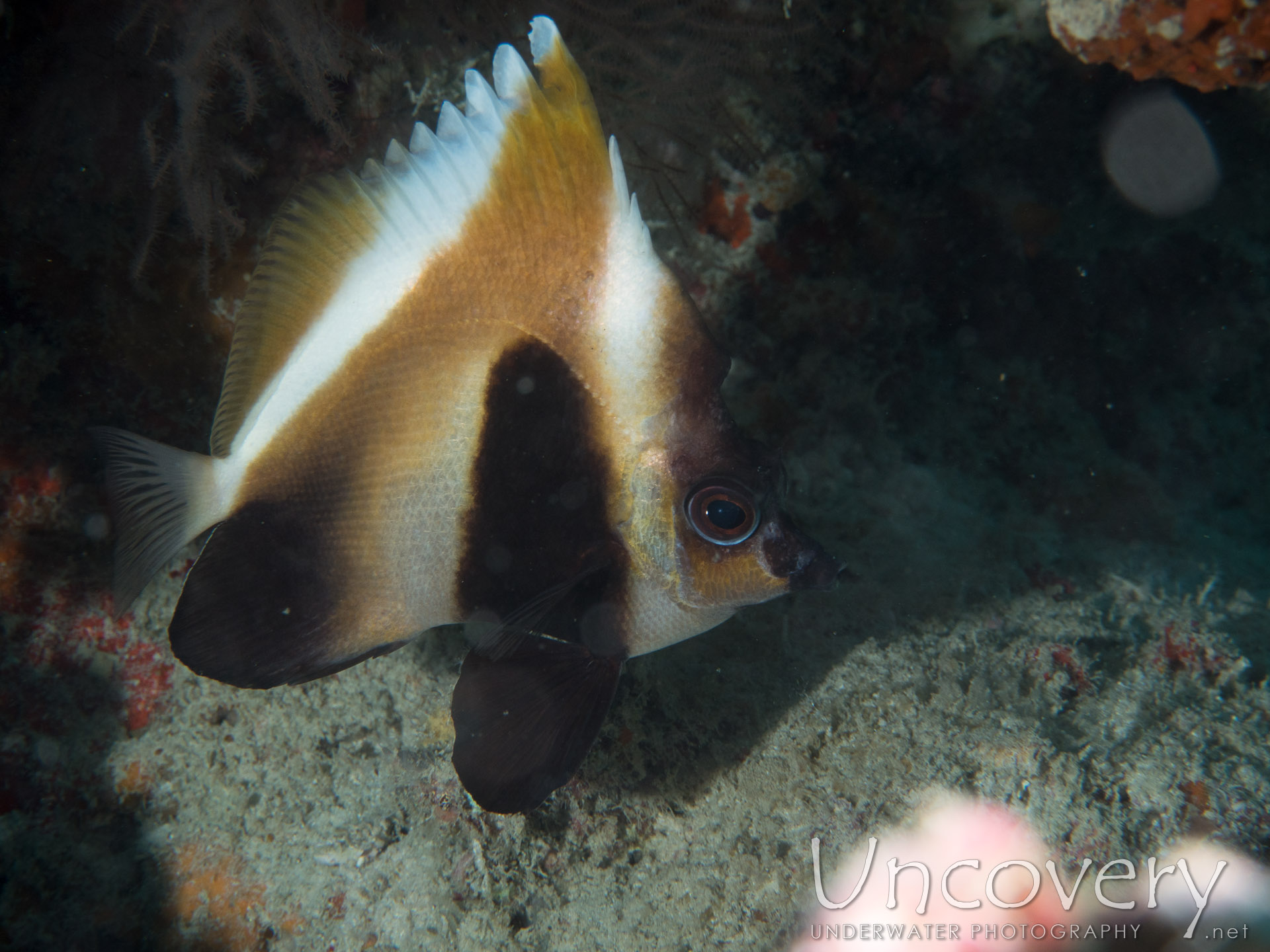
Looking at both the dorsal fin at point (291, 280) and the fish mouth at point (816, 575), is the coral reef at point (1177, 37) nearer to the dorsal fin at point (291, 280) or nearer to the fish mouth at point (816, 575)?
the fish mouth at point (816, 575)

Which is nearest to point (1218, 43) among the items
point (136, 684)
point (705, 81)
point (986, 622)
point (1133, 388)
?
point (705, 81)

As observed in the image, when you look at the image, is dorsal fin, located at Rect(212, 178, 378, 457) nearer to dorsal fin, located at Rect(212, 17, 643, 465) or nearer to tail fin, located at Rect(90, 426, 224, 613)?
dorsal fin, located at Rect(212, 17, 643, 465)

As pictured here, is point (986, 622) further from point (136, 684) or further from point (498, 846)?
point (136, 684)

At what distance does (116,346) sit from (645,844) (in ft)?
9.32

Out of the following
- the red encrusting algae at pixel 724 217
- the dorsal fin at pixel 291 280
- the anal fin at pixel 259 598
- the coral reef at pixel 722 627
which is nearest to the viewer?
the dorsal fin at pixel 291 280

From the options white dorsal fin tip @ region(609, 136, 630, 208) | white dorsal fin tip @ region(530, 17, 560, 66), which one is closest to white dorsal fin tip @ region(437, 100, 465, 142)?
white dorsal fin tip @ region(530, 17, 560, 66)

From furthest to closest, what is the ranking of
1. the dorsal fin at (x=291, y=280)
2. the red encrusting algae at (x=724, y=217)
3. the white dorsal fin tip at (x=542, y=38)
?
1. the red encrusting algae at (x=724, y=217)
2. the dorsal fin at (x=291, y=280)
3. the white dorsal fin tip at (x=542, y=38)

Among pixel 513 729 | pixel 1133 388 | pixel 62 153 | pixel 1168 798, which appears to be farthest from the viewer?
pixel 1133 388

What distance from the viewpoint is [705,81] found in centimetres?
285

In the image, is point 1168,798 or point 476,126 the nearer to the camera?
point 476,126

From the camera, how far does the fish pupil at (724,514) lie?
1699mm

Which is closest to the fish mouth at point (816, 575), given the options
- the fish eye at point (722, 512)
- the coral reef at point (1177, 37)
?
the fish eye at point (722, 512)

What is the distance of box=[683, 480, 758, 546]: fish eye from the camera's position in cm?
169

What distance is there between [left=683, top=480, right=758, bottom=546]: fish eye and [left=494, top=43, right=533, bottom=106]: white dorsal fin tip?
104 cm
